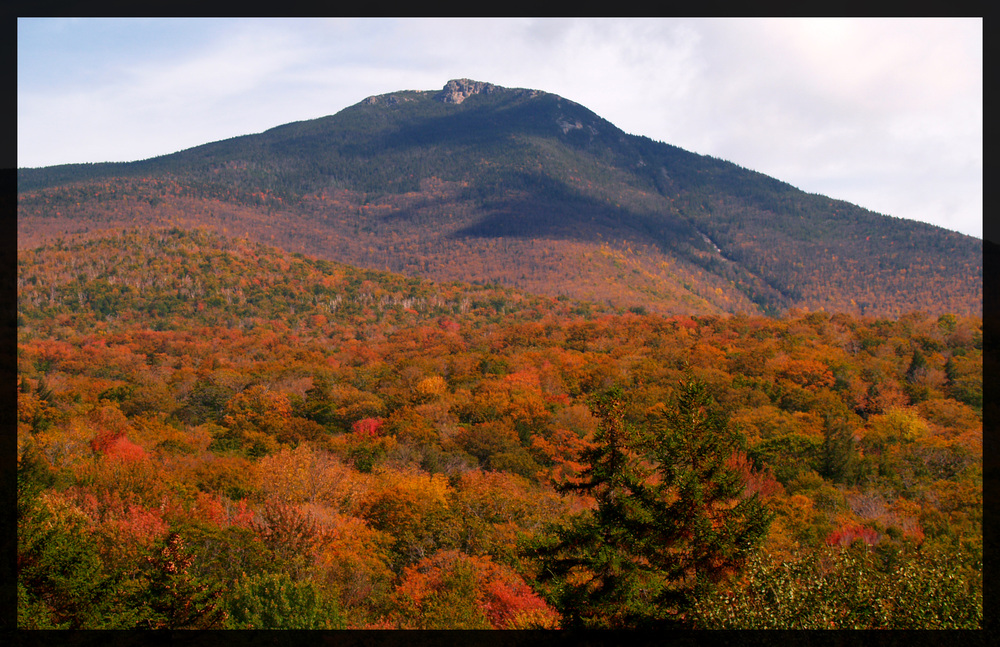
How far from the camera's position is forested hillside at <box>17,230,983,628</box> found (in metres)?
19.9

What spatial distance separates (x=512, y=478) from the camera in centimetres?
4388

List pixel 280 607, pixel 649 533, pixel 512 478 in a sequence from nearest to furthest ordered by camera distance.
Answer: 1. pixel 649 533
2. pixel 280 607
3. pixel 512 478

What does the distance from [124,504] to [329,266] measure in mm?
170652

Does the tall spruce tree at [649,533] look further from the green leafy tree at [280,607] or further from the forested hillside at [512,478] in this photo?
the green leafy tree at [280,607]

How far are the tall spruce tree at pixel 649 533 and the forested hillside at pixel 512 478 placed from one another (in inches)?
2.7

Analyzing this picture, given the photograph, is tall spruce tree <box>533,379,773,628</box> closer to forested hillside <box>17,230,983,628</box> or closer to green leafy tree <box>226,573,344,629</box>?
forested hillside <box>17,230,983,628</box>

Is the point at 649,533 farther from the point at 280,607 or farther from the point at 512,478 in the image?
the point at 512,478

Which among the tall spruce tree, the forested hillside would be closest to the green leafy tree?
the forested hillside

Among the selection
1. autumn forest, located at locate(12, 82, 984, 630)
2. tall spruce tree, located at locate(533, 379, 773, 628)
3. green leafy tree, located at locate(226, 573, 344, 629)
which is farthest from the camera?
green leafy tree, located at locate(226, 573, 344, 629)

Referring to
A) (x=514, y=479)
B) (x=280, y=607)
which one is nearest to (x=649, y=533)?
(x=280, y=607)

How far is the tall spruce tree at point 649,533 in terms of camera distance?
63.7ft

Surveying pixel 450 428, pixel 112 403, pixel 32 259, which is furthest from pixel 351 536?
pixel 32 259

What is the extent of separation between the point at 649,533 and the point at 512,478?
24.4 metres

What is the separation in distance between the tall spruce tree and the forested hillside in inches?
2.7
